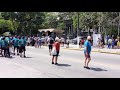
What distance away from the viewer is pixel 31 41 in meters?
49.3

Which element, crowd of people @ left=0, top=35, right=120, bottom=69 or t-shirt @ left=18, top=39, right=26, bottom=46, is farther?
t-shirt @ left=18, top=39, right=26, bottom=46

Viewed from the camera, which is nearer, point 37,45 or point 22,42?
point 22,42

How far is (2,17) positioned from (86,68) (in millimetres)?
63341

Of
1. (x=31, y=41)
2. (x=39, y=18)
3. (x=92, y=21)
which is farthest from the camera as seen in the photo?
(x=39, y=18)

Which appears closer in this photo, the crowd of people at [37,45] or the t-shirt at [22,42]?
the crowd of people at [37,45]

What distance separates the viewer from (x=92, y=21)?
6116 cm

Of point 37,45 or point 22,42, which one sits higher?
point 22,42
